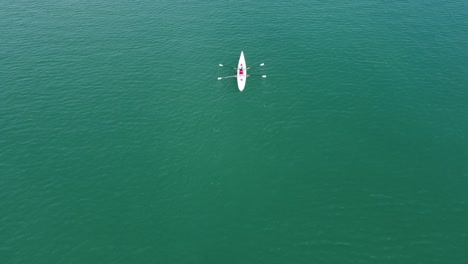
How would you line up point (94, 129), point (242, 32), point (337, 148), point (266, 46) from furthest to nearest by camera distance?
point (242, 32) < point (266, 46) < point (94, 129) < point (337, 148)

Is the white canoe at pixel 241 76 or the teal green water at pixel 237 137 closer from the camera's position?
the teal green water at pixel 237 137

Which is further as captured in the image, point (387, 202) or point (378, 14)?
point (378, 14)

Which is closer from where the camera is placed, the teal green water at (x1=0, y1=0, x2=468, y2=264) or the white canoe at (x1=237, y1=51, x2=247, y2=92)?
the teal green water at (x1=0, y1=0, x2=468, y2=264)

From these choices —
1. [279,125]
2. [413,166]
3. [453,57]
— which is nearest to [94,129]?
[279,125]

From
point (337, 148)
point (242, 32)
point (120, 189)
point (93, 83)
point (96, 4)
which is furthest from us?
point (96, 4)

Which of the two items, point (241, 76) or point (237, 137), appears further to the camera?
point (241, 76)

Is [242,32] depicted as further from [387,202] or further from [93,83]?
[387,202]

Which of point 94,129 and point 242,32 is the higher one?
point 242,32

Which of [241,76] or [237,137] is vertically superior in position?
[241,76]
